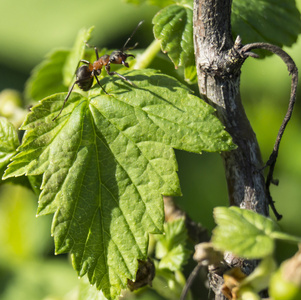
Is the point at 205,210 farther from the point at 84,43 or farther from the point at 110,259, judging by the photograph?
the point at 110,259

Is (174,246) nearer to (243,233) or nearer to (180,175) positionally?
(243,233)

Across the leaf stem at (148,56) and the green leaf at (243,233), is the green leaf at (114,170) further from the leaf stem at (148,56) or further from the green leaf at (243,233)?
the leaf stem at (148,56)

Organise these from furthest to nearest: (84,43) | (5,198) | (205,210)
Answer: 1. (205,210)
2. (5,198)
3. (84,43)

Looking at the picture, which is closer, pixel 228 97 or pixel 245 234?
pixel 245 234

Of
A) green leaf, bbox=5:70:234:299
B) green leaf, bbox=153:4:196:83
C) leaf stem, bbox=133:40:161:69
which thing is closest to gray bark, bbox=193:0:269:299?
green leaf, bbox=5:70:234:299

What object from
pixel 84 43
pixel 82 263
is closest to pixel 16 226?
pixel 84 43

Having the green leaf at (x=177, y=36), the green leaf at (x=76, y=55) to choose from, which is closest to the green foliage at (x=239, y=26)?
the green leaf at (x=177, y=36)

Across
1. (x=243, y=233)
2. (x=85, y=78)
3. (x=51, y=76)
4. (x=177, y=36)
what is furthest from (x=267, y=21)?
(x=51, y=76)
